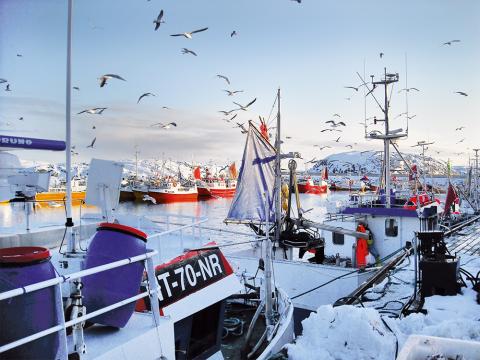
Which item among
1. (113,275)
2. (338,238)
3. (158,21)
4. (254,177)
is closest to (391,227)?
(338,238)

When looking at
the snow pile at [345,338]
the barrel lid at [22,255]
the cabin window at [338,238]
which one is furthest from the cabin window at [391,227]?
the barrel lid at [22,255]

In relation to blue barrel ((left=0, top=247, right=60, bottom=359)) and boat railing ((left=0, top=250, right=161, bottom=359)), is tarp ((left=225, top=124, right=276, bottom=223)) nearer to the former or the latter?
boat railing ((left=0, top=250, right=161, bottom=359))

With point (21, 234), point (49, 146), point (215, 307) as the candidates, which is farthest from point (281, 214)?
point (49, 146)

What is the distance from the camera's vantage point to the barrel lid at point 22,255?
3674 mm

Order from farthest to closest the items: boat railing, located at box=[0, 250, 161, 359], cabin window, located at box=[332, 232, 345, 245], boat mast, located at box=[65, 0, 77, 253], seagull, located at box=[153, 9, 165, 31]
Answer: cabin window, located at box=[332, 232, 345, 245] < seagull, located at box=[153, 9, 165, 31] < boat mast, located at box=[65, 0, 77, 253] < boat railing, located at box=[0, 250, 161, 359]

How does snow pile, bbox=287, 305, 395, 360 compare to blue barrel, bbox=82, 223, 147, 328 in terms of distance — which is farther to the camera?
snow pile, bbox=287, 305, 395, 360

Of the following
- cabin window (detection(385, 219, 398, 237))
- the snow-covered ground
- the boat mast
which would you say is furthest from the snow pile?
cabin window (detection(385, 219, 398, 237))

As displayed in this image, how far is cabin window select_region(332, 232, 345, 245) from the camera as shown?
68.0 ft

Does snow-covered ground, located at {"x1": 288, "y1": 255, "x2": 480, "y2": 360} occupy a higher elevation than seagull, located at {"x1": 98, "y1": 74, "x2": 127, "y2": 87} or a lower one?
lower

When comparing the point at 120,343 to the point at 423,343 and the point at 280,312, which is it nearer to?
the point at 423,343

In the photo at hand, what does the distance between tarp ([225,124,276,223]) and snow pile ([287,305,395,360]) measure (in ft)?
47.7

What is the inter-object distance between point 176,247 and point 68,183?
13.2 feet

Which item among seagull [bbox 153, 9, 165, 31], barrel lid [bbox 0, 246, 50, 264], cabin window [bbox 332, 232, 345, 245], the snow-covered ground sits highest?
seagull [bbox 153, 9, 165, 31]

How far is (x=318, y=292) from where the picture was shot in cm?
1614
